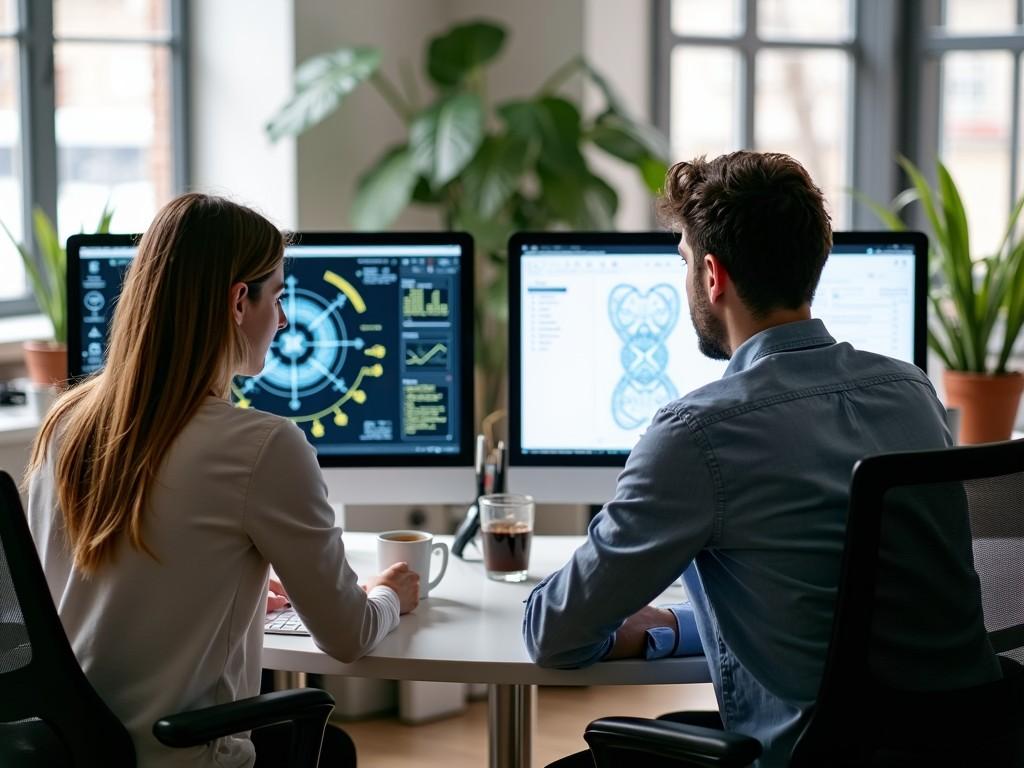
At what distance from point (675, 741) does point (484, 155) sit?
87.6 inches

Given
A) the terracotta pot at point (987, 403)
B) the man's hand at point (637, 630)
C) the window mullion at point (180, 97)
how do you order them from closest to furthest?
the man's hand at point (637, 630)
the terracotta pot at point (987, 403)
the window mullion at point (180, 97)

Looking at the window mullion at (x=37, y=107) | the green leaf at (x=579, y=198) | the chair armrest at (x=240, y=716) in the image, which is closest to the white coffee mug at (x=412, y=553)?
the chair armrest at (x=240, y=716)

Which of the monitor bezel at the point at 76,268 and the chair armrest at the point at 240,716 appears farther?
the monitor bezel at the point at 76,268

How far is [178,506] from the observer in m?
1.46

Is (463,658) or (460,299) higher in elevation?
(460,299)

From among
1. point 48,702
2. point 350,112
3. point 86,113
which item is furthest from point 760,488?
point 86,113

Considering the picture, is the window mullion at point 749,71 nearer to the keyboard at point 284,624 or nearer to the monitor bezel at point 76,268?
the monitor bezel at point 76,268

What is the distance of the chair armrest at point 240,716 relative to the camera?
1403 millimetres

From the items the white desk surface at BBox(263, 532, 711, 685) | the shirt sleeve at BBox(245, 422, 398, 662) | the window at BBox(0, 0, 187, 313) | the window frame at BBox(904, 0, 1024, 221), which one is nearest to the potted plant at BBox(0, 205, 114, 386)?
the window at BBox(0, 0, 187, 313)

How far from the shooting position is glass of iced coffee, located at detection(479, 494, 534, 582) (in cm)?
192

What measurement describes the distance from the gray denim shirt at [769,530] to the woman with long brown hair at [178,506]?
13.6 inches

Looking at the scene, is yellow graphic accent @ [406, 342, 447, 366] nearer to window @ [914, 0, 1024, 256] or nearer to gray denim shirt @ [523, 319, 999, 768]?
gray denim shirt @ [523, 319, 999, 768]

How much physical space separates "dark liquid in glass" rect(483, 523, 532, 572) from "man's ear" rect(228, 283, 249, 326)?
0.55 meters

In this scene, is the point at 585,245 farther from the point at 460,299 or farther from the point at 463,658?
the point at 463,658
